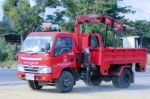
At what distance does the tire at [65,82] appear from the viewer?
17.2 m

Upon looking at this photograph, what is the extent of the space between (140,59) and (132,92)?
323cm

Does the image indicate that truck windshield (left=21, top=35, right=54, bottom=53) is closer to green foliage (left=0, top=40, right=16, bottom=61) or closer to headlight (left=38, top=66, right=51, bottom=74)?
headlight (left=38, top=66, right=51, bottom=74)

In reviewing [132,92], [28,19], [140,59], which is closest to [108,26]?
[140,59]

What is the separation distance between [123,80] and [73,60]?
3098mm

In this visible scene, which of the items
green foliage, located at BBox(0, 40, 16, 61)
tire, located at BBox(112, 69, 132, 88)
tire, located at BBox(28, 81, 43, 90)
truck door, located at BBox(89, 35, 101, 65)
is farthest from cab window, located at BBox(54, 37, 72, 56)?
green foliage, located at BBox(0, 40, 16, 61)

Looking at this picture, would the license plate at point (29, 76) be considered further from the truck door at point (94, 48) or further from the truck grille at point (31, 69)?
the truck door at point (94, 48)

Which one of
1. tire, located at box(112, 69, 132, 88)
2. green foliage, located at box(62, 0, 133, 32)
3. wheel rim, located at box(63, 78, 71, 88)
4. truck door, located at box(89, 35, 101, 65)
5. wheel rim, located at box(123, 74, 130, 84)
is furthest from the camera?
green foliage, located at box(62, 0, 133, 32)

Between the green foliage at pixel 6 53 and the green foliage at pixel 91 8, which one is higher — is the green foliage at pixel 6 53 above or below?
below

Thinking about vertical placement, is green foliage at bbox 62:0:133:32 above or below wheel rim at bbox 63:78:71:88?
above

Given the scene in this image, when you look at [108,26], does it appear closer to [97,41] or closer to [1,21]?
[97,41]

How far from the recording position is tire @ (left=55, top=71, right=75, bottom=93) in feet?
56.5

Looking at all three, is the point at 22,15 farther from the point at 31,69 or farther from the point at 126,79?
the point at 31,69

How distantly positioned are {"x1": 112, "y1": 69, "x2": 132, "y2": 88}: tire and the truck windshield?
399cm

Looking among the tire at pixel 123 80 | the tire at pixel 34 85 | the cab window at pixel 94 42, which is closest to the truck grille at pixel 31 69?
the tire at pixel 34 85
